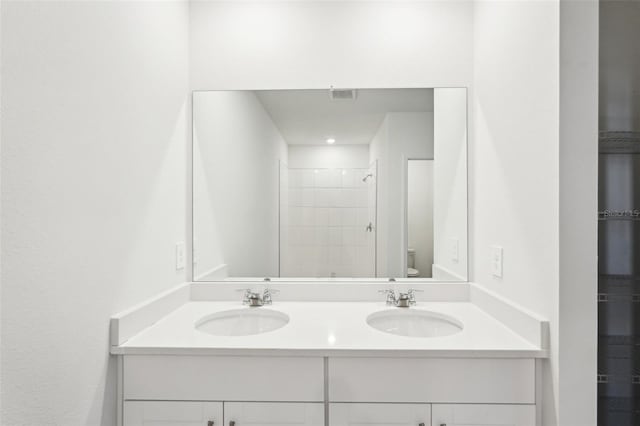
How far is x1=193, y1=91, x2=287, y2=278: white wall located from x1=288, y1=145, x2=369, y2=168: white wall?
0.07m

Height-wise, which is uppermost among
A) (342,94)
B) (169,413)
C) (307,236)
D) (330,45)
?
(330,45)

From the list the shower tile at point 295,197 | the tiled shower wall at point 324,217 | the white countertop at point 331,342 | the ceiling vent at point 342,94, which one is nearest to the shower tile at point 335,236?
the tiled shower wall at point 324,217

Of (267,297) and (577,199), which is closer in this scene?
(577,199)

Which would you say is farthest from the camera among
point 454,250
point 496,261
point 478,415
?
point 454,250

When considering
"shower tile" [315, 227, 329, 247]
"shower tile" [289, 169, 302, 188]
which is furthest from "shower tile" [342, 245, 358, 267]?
"shower tile" [289, 169, 302, 188]

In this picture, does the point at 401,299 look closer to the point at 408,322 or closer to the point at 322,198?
the point at 408,322

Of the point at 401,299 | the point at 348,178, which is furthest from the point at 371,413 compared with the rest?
the point at 348,178

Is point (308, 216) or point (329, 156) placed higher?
point (329, 156)

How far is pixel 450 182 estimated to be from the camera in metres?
1.92

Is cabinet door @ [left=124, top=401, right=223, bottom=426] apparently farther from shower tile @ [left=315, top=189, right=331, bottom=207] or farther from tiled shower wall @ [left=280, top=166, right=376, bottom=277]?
shower tile @ [left=315, top=189, right=331, bottom=207]

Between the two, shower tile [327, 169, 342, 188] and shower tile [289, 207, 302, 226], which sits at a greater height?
shower tile [327, 169, 342, 188]

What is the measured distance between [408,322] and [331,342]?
1.86 feet

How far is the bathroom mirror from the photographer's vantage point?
192 centimetres

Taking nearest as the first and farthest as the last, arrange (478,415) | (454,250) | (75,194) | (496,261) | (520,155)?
1. (75,194)
2. (478,415)
3. (520,155)
4. (496,261)
5. (454,250)
